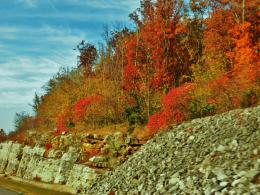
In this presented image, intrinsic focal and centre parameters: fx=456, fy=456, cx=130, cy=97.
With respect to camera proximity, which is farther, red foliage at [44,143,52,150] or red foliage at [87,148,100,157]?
red foliage at [44,143,52,150]

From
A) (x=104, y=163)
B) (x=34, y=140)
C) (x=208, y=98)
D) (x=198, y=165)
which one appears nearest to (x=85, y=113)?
(x=34, y=140)

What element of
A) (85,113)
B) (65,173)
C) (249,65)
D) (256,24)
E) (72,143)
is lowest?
(65,173)

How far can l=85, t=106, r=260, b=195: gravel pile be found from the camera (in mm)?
19562

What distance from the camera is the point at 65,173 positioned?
39.0 m

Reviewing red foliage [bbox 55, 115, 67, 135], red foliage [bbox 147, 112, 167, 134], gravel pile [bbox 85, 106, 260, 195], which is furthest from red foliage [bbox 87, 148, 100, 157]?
red foliage [bbox 55, 115, 67, 135]

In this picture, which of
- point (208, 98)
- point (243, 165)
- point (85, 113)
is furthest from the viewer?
point (85, 113)

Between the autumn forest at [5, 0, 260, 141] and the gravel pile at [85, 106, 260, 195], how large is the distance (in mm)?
4618

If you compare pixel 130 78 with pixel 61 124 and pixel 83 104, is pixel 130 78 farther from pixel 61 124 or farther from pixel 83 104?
pixel 61 124

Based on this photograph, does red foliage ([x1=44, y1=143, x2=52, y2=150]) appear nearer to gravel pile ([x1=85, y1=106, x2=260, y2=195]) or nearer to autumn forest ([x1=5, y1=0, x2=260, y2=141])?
autumn forest ([x1=5, y1=0, x2=260, y2=141])

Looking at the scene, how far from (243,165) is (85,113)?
33748 millimetres

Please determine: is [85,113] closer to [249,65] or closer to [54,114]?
[54,114]

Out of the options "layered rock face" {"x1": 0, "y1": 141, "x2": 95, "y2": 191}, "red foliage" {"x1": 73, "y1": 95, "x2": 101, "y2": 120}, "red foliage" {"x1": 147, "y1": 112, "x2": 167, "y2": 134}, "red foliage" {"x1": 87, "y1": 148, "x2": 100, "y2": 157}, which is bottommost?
"layered rock face" {"x1": 0, "y1": 141, "x2": 95, "y2": 191}

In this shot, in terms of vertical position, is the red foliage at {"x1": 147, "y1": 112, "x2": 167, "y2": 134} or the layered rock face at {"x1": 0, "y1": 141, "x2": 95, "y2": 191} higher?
the red foliage at {"x1": 147, "y1": 112, "x2": 167, "y2": 134}

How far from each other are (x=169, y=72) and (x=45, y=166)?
679 inches
